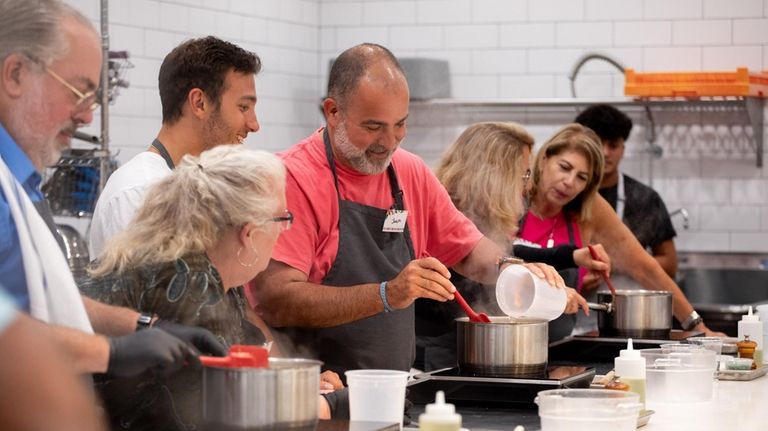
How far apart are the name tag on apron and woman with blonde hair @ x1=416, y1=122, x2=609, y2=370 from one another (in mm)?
658

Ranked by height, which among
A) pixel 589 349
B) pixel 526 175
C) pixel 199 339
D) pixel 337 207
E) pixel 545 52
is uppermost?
pixel 545 52

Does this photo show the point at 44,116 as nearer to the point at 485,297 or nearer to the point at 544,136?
the point at 485,297

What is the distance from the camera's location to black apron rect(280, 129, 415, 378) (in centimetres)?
306

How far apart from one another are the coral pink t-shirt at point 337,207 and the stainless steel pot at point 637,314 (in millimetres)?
567

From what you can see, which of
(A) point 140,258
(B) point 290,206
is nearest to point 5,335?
(A) point 140,258

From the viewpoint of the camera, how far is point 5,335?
0.77 m

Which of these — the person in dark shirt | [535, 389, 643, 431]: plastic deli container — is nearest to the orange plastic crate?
the person in dark shirt

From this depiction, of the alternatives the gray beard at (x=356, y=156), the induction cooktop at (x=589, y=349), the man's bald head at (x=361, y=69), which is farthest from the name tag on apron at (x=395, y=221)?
the induction cooktop at (x=589, y=349)

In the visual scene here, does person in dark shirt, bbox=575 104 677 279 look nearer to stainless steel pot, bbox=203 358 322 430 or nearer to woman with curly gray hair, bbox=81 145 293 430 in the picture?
woman with curly gray hair, bbox=81 145 293 430

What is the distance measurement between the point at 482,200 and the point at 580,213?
752mm

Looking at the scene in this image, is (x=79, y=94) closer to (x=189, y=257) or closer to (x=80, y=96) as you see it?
(x=80, y=96)

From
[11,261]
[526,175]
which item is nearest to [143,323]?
[11,261]

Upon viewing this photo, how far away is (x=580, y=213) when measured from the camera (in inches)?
180

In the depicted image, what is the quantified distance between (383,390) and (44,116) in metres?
0.78
